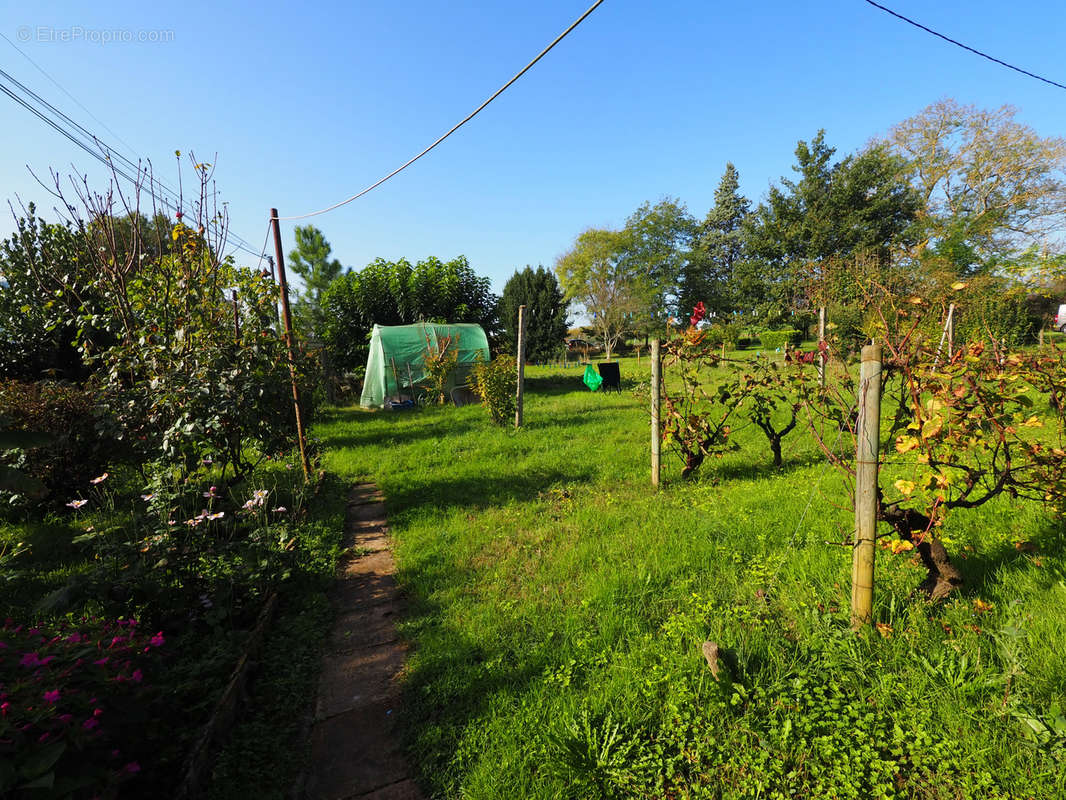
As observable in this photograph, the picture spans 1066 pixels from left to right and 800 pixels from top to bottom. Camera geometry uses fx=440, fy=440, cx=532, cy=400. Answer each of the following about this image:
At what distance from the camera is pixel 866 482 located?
7.79ft

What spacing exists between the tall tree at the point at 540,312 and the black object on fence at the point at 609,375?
39.0ft

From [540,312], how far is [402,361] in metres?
14.1

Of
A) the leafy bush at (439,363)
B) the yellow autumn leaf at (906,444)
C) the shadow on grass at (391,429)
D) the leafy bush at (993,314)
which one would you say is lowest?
the shadow on grass at (391,429)

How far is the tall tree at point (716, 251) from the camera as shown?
128 feet

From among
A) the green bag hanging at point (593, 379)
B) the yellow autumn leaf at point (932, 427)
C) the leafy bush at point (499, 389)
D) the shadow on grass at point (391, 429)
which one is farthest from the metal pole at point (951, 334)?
the green bag hanging at point (593, 379)

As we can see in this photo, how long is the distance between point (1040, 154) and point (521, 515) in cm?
3224

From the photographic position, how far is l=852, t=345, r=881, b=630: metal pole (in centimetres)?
231

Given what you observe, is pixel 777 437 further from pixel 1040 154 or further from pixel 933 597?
pixel 1040 154

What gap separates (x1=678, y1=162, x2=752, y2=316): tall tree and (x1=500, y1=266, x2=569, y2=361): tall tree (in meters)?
17.7

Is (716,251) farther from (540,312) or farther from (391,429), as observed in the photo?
(391,429)

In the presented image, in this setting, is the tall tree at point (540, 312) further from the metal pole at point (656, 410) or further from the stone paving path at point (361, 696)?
the stone paving path at point (361, 696)

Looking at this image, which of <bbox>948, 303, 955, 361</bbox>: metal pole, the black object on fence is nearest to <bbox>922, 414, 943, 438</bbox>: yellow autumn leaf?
<bbox>948, 303, 955, 361</bbox>: metal pole

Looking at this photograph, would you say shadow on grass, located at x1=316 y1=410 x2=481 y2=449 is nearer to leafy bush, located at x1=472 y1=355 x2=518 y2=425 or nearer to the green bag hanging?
leafy bush, located at x1=472 y1=355 x2=518 y2=425

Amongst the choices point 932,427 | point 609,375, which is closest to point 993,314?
point 609,375
